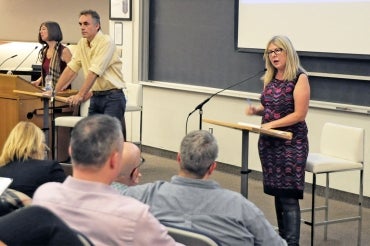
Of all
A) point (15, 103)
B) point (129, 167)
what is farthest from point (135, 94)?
point (129, 167)

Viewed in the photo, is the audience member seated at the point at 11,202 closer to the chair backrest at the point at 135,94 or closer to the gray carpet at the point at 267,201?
the gray carpet at the point at 267,201

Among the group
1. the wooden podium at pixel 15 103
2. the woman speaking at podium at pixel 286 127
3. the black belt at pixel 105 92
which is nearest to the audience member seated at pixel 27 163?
the woman speaking at podium at pixel 286 127

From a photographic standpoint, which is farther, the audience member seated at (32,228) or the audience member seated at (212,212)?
the audience member seated at (212,212)

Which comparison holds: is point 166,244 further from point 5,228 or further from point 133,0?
point 133,0

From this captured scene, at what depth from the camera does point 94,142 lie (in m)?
2.22

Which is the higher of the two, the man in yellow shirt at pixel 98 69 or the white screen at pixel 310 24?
the white screen at pixel 310 24

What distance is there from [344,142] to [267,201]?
142 cm

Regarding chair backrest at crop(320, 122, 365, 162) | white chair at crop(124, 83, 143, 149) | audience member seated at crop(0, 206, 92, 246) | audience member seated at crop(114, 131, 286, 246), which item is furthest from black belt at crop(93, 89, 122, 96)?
audience member seated at crop(0, 206, 92, 246)

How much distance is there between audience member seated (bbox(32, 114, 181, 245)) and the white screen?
402 centimetres

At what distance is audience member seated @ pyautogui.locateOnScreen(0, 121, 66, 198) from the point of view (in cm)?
337

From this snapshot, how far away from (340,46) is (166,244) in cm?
419

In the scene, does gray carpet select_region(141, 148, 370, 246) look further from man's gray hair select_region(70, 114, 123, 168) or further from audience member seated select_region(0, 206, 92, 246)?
audience member seated select_region(0, 206, 92, 246)

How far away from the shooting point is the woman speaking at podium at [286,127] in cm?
427

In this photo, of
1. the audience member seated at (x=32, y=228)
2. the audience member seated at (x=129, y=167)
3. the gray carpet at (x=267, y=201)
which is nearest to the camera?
the audience member seated at (x=32, y=228)
